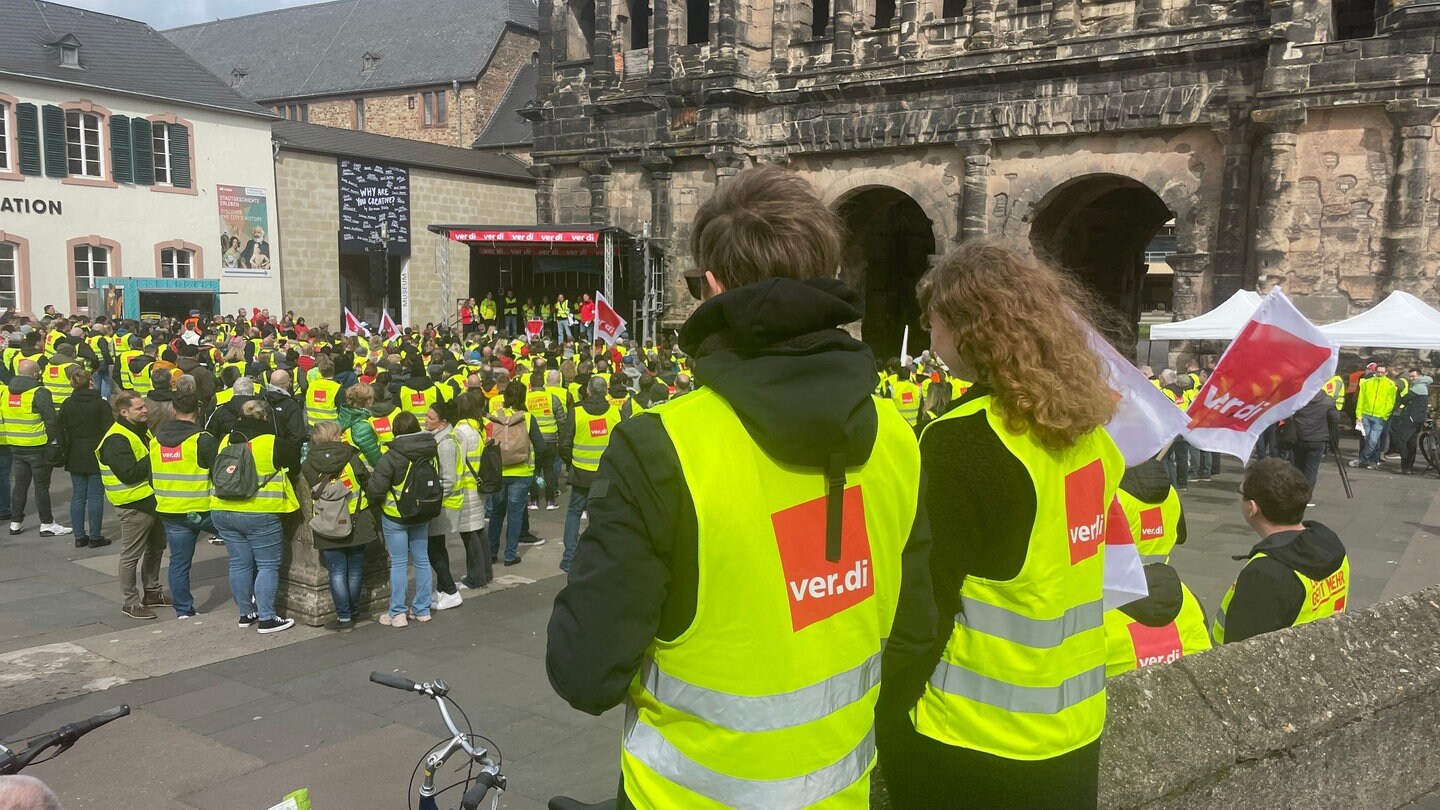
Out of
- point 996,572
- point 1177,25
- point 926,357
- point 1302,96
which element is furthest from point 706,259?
point 1177,25

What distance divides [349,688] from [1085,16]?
20412mm

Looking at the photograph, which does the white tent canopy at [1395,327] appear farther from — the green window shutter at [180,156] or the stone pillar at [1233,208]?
the green window shutter at [180,156]

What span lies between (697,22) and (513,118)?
2012 centimetres

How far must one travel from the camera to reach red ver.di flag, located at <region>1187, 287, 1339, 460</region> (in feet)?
18.9

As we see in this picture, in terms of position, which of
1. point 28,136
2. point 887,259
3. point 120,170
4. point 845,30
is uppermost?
point 845,30

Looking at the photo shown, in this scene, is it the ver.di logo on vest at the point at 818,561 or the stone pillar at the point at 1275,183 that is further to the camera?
the stone pillar at the point at 1275,183

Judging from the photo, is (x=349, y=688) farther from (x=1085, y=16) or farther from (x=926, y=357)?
(x=1085, y=16)

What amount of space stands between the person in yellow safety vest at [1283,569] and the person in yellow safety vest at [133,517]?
25.8ft

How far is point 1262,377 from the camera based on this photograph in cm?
585

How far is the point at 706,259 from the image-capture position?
201cm

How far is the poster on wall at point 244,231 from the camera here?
30703mm

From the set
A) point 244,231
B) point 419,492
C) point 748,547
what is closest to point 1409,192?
point 419,492

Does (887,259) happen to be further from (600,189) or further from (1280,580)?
(1280,580)

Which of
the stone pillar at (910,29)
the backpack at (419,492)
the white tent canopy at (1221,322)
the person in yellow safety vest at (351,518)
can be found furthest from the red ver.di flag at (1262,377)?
the stone pillar at (910,29)
